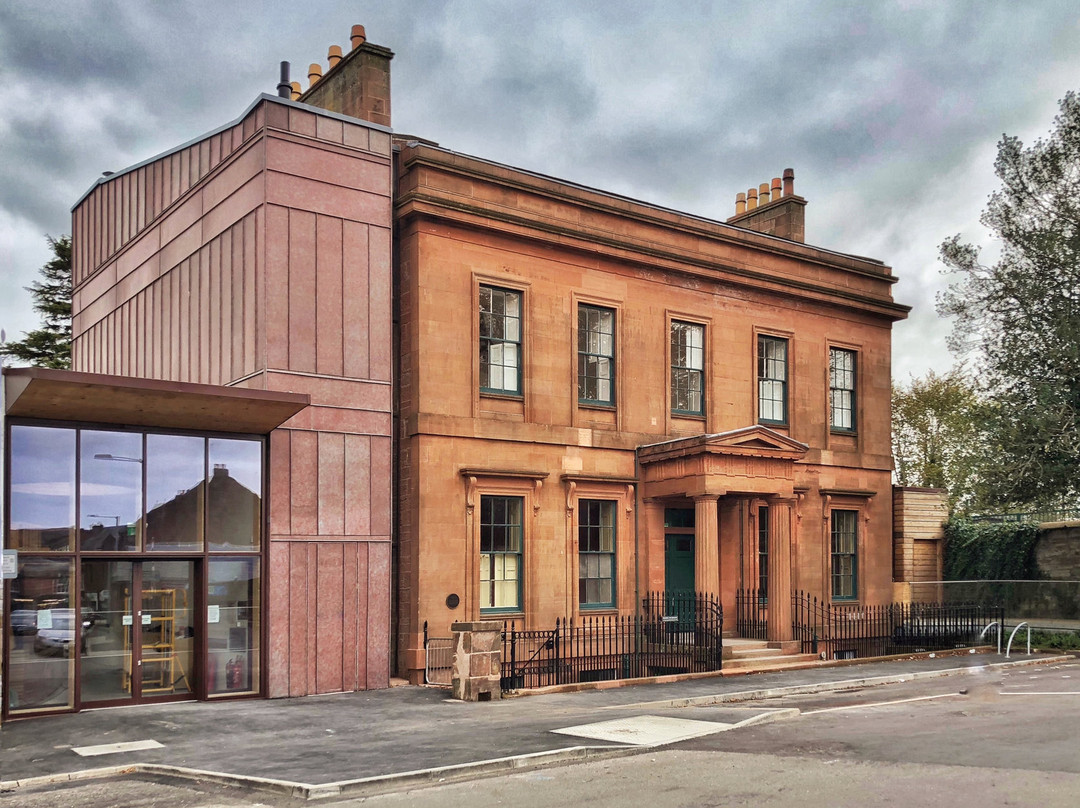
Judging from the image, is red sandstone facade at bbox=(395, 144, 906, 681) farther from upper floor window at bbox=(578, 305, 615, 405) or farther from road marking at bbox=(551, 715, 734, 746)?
road marking at bbox=(551, 715, 734, 746)

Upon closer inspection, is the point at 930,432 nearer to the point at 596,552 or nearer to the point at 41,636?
the point at 596,552

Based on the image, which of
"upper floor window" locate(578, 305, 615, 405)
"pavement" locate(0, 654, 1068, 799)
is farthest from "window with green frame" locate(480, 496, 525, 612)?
"upper floor window" locate(578, 305, 615, 405)

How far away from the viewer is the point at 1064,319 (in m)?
29.0

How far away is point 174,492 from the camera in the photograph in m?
18.0

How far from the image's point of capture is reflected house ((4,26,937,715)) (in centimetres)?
1811

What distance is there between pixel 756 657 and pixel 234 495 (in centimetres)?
1118

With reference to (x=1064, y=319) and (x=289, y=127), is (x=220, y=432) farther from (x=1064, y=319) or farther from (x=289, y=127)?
(x=1064, y=319)

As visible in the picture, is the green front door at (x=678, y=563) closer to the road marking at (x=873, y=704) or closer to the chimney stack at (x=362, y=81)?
the road marking at (x=873, y=704)

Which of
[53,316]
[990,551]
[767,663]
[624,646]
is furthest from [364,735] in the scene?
[53,316]

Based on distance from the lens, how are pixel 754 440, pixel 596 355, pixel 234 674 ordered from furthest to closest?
1. pixel 596 355
2. pixel 754 440
3. pixel 234 674

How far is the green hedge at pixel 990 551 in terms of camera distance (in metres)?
33.2

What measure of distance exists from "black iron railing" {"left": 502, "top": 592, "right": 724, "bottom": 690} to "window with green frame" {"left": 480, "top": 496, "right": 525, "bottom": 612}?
619 millimetres

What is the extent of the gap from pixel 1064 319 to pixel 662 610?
14251mm

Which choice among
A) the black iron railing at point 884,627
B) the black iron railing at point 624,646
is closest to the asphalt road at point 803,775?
the black iron railing at point 624,646
